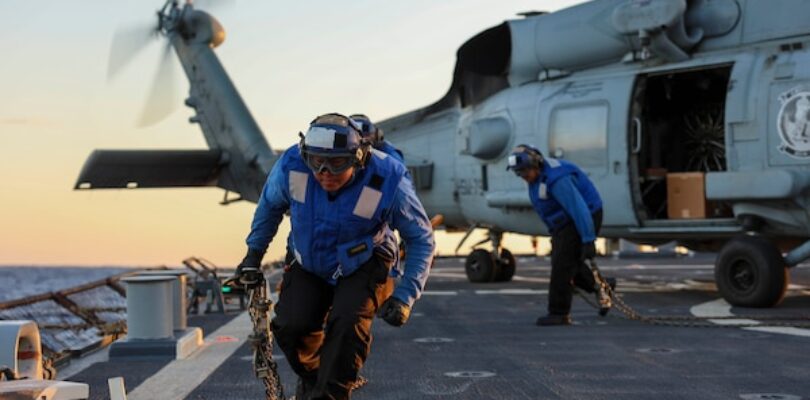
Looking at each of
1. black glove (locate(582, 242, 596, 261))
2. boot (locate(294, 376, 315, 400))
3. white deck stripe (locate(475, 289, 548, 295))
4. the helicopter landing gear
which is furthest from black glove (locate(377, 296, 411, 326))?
the helicopter landing gear

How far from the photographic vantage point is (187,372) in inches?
253

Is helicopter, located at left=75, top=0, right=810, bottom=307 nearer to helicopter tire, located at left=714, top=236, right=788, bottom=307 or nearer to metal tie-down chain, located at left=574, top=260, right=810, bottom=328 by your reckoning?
helicopter tire, located at left=714, top=236, right=788, bottom=307

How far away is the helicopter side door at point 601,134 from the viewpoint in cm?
1243

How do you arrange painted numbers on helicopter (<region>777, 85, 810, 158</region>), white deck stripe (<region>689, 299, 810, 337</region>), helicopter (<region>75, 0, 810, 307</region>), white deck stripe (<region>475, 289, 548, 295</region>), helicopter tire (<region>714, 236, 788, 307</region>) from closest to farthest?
white deck stripe (<region>689, 299, 810, 337</region>)
painted numbers on helicopter (<region>777, 85, 810, 158</region>)
helicopter tire (<region>714, 236, 788, 307</region>)
helicopter (<region>75, 0, 810, 307</region>)
white deck stripe (<region>475, 289, 548, 295</region>)

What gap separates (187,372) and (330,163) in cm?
A: 294

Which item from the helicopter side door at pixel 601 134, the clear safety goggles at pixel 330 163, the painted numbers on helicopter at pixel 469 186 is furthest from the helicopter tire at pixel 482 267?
the clear safety goggles at pixel 330 163

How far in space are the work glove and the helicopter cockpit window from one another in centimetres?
882

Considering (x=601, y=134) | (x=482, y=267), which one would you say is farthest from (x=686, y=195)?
(x=482, y=267)

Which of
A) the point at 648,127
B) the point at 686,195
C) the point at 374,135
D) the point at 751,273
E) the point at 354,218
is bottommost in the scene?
the point at 751,273

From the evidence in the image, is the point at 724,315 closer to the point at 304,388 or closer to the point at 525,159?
the point at 525,159

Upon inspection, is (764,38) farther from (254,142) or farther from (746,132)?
(254,142)

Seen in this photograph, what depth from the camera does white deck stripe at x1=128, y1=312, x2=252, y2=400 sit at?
5.55m

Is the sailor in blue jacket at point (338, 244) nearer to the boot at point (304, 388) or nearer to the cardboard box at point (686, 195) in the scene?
the boot at point (304, 388)

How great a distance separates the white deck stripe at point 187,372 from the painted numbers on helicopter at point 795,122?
6.49m
